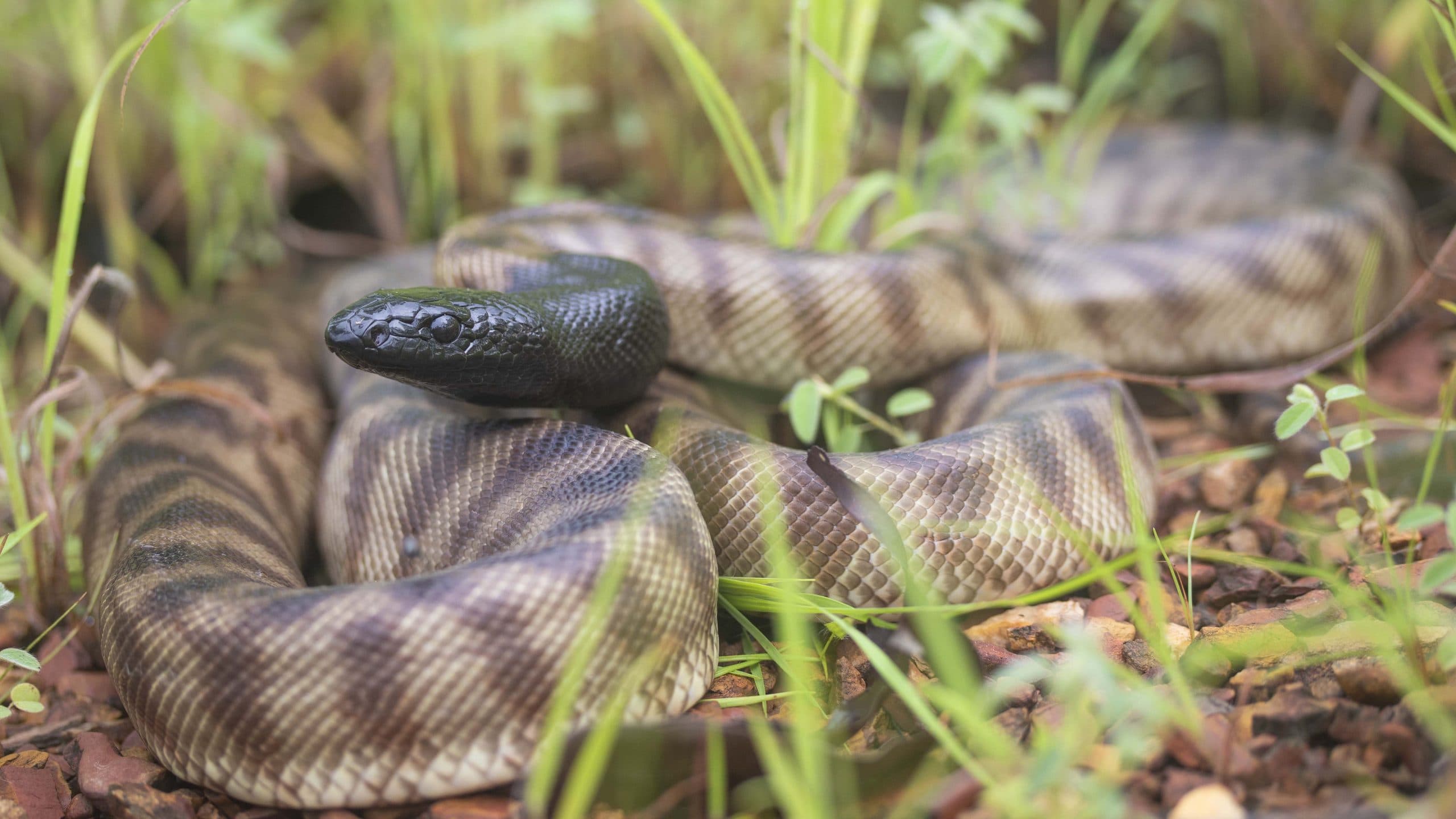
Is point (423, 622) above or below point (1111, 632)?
above

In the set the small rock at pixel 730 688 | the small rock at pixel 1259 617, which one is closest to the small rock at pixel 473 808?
the small rock at pixel 730 688

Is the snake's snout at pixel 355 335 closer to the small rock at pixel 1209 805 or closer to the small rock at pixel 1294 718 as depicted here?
the small rock at pixel 1209 805

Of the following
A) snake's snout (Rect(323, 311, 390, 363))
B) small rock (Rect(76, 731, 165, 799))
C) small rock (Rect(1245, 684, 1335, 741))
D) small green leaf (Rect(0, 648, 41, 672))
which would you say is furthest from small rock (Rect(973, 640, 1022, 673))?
small green leaf (Rect(0, 648, 41, 672))

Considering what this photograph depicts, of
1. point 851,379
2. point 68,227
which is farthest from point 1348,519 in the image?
point 68,227

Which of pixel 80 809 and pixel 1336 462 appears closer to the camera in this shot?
pixel 80 809

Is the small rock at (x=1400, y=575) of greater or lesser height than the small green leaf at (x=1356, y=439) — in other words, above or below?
below

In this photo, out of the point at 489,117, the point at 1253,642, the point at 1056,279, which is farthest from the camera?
the point at 489,117

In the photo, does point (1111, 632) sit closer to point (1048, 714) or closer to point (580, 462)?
point (1048, 714)
